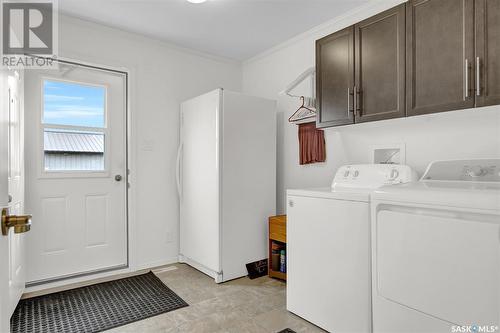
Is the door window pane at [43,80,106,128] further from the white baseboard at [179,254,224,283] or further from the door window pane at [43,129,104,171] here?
the white baseboard at [179,254,224,283]

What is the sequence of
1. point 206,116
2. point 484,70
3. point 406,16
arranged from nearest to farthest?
point 484,70 → point 406,16 → point 206,116

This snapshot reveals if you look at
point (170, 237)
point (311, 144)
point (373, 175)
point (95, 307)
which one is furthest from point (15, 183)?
point (373, 175)

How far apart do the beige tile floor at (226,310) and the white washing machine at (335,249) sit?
0.17 meters

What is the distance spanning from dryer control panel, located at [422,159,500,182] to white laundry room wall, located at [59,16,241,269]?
8.21 feet

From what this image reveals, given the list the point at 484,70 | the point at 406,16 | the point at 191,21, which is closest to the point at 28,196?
the point at 191,21

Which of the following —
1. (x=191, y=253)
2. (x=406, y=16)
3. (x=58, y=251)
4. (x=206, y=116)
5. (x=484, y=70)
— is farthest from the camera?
(x=191, y=253)

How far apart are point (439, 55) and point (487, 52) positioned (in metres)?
0.23

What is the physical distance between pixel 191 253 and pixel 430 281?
92.6 inches

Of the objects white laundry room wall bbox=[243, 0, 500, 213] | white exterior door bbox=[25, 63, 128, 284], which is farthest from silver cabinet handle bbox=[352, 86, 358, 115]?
white exterior door bbox=[25, 63, 128, 284]

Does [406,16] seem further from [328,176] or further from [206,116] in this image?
[206,116]

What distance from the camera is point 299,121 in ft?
9.82

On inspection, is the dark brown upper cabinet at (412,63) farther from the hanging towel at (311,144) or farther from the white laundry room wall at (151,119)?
the white laundry room wall at (151,119)

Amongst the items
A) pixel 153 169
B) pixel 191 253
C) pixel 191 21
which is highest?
pixel 191 21

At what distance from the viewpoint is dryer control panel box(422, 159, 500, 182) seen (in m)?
1.78
